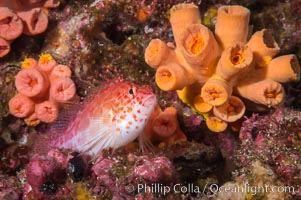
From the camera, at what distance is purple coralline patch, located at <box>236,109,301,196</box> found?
2811 millimetres

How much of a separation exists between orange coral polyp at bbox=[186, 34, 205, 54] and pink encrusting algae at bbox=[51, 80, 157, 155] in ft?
1.90

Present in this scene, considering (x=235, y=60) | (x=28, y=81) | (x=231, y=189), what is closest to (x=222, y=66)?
(x=235, y=60)

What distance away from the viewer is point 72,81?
4.33 metres

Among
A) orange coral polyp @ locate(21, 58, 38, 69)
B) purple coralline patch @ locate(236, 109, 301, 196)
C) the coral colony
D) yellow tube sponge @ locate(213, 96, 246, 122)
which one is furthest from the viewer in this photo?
orange coral polyp @ locate(21, 58, 38, 69)

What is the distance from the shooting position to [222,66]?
3432mm

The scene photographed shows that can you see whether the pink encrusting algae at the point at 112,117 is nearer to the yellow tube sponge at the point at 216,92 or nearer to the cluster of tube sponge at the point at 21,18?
the yellow tube sponge at the point at 216,92

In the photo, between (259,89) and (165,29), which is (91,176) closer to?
(259,89)

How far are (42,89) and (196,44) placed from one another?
1.92 meters

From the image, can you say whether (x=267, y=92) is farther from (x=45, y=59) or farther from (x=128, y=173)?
(x=45, y=59)

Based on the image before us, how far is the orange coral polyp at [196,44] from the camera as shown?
11.4ft

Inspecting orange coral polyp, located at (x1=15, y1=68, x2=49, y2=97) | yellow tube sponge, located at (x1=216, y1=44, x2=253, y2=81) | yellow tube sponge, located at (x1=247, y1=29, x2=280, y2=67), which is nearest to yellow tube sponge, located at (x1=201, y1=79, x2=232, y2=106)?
yellow tube sponge, located at (x1=216, y1=44, x2=253, y2=81)

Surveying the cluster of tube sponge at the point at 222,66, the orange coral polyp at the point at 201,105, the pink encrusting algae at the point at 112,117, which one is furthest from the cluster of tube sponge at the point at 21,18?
the orange coral polyp at the point at 201,105

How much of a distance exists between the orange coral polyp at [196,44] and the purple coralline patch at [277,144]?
0.87 metres

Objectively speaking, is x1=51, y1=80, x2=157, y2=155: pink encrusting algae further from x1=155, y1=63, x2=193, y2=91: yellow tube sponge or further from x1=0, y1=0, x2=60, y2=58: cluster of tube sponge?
x1=0, y1=0, x2=60, y2=58: cluster of tube sponge
